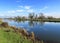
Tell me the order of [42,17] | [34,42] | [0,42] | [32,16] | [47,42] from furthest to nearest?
[42,17] → [32,16] → [47,42] → [34,42] → [0,42]

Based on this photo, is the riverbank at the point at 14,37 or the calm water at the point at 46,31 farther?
the calm water at the point at 46,31

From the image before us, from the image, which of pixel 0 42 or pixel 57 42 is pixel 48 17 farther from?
pixel 0 42

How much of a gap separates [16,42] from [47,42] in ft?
25.2

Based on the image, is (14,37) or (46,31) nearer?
(14,37)

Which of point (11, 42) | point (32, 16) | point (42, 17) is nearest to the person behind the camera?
point (11, 42)

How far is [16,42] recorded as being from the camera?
1655 centimetres

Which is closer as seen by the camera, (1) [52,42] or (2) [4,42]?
(2) [4,42]

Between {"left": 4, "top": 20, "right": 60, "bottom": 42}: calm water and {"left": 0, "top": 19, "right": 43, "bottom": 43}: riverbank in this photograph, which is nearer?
{"left": 0, "top": 19, "right": 43, "bottom": 43}: riverbank

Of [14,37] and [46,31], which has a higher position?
[14,37]

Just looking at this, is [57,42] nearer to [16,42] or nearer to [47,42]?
[47,42]

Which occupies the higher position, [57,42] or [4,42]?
[4,42]

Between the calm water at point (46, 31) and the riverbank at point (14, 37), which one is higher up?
the riverbank at point (14, 37)

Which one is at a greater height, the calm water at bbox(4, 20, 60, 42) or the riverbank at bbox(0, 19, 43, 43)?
the riverbank at bbox(0, 19, 43, 43)

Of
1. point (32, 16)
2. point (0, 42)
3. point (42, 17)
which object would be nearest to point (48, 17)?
point (42, 17)
